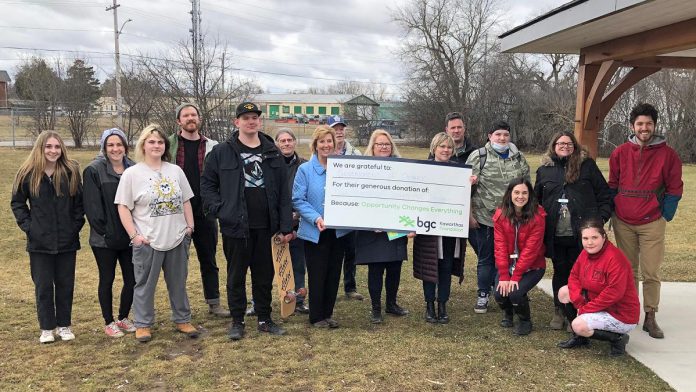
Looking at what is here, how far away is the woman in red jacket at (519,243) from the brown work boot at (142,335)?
3.02m

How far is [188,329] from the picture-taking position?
469cm

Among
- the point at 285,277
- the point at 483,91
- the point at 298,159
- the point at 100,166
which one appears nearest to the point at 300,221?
the point at 285,277

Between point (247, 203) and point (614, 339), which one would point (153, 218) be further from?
point (614, 339)

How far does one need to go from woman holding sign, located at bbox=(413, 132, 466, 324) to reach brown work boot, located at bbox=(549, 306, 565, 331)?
0.94 meters

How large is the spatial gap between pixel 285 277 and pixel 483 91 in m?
36.0

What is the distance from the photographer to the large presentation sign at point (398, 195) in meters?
4.61

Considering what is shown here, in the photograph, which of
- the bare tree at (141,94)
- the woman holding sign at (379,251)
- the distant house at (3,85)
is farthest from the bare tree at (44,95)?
the distant house at (3,85)

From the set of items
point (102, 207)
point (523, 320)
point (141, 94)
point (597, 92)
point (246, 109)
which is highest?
point (141, 94)

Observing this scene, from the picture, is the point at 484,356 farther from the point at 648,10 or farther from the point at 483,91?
the point at 483,91

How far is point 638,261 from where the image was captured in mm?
4918

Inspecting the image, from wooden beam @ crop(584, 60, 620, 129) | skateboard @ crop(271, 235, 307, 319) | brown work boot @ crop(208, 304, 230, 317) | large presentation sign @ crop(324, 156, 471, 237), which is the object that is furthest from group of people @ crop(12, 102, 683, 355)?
wooden beam @ crop(584, 60, 620, 129)

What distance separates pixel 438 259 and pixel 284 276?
4.68ft

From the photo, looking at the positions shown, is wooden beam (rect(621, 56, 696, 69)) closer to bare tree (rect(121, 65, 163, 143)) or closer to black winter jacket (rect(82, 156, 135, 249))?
black winter jacket (rect(82, 156, 135, 249))

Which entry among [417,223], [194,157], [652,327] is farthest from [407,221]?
[652,327]
